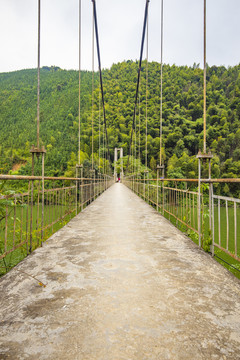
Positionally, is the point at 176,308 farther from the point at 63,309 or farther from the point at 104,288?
the point at 63,309

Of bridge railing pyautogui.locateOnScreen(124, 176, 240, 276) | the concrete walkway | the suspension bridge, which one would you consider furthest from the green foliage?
the concrete walkway

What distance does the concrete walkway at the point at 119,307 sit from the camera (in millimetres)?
782

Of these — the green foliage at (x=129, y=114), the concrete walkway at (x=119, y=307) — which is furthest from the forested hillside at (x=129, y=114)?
the concrete walkway at (x=119, y=307)

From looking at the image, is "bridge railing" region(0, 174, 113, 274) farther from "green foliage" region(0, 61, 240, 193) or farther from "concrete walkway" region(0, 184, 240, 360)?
"green foliage" region(0, 61, 240, 193)

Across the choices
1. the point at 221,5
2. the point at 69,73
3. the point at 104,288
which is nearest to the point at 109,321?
the point at 104,288

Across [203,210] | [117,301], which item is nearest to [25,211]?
[117,301]

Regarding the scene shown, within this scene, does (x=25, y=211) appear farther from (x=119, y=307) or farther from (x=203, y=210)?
(x=203, y=210)

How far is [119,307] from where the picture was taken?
1039 millimetres

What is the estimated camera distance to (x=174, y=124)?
43812mm

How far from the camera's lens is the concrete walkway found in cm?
78

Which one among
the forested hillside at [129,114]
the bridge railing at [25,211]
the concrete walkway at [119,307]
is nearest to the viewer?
the concrete walkway at [119,307]

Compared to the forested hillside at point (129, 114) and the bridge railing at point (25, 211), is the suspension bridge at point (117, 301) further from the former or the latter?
the forested hillside at point (129, 114)

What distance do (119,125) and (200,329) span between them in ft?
138

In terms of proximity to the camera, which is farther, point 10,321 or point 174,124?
point 174,124
